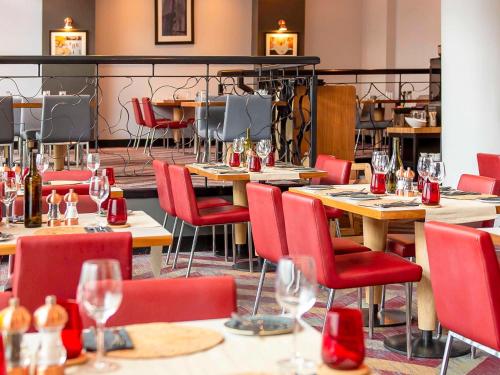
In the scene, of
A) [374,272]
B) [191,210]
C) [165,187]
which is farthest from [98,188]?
[165,187]

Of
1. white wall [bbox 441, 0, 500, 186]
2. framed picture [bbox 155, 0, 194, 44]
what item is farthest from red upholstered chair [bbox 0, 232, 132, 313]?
framed picture [bbox 155, 0, 194, 44]

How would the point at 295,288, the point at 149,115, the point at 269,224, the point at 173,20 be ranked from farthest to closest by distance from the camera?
the point at 173,20 → the point at 149,115 → the point at 269,224 → the point at 295,288

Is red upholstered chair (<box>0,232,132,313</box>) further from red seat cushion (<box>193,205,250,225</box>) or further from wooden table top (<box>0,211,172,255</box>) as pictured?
red seat cushion (<box>193,205,250,225</box>)

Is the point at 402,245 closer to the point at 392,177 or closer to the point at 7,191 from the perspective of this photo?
the point at 392,177

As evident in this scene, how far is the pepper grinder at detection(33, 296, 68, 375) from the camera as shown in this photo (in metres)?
1.80

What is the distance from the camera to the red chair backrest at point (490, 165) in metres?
6.54

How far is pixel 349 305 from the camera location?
589cm

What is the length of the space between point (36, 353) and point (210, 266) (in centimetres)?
542

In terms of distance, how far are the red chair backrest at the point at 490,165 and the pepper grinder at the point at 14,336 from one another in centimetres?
521

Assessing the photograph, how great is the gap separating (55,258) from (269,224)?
1.91 metres

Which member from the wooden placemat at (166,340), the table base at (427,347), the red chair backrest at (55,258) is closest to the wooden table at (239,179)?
the table base at (427,347)

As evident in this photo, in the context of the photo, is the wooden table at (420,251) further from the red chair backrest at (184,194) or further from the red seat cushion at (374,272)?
the red chair backrest at (184,194)

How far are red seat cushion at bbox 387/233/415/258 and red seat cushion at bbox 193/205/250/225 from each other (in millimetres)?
1527

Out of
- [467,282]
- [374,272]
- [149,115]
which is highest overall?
[149,115]
